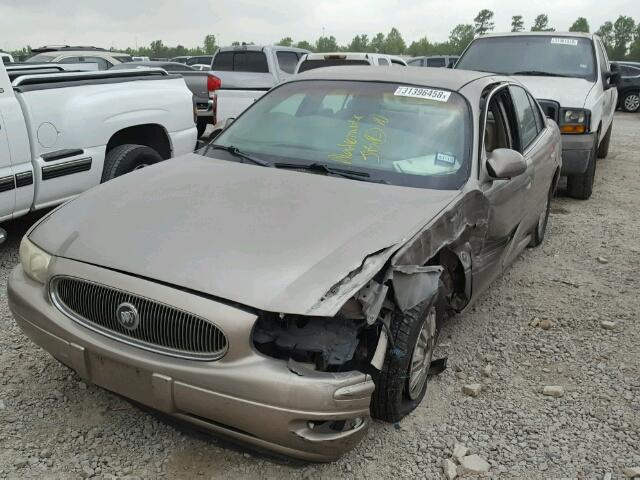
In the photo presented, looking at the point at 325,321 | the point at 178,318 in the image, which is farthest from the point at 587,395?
the point at 178,318

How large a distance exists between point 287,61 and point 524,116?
24.0ft

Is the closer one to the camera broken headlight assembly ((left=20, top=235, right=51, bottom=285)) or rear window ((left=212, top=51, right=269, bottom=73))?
broken headlight assembly ((left=20, top=235, right=51, bottom=285))

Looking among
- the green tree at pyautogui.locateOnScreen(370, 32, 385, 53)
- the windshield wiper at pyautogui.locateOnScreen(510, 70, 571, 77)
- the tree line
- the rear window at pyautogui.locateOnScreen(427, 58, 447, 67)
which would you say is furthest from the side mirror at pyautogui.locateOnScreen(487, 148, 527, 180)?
the green tree at pyautogui.locateOnScreen(370, 32, 385, 53)

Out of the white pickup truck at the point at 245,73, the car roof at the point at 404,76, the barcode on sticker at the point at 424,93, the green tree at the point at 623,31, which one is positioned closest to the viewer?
the barcode on sticker at the point at 424,93

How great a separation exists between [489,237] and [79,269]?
90.0 inches

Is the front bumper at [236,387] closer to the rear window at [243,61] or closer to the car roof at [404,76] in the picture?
the car roof at [404,76]

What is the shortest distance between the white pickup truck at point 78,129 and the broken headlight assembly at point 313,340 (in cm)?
298

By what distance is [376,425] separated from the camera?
2891mm

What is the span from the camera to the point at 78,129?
4898mm

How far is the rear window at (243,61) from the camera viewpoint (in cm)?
1083

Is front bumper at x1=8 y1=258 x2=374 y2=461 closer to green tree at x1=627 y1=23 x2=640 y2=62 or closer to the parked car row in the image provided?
the parked car row

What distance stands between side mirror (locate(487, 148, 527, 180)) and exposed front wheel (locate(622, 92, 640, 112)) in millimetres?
19475

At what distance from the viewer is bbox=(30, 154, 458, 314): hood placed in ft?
7.52

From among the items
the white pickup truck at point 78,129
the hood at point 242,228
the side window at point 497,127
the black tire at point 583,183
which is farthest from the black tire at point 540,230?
the white pickup truck at point 78,129
